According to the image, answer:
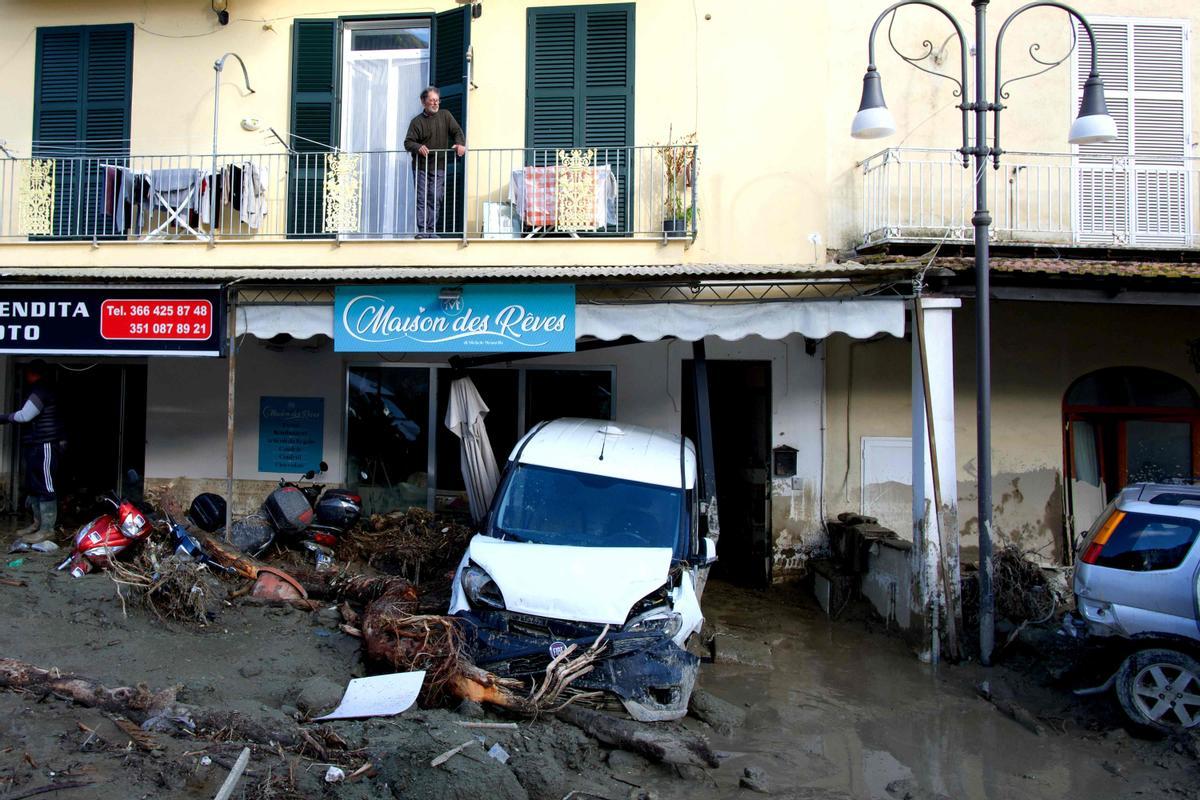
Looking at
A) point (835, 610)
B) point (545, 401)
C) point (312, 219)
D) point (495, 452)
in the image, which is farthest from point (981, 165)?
point (312, 219)

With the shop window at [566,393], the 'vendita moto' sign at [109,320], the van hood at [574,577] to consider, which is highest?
the 'vendita moto' sign at [109,320]

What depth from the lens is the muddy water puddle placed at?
5551 millimetres

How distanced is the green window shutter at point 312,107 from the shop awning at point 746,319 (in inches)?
166

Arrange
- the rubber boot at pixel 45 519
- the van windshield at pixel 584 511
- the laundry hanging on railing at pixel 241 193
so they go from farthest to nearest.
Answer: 1. the laundry hanging on railing at pixel 241 193
2. the rubber boot at pixel 45 519
3. the van windshield at pixel 584 511

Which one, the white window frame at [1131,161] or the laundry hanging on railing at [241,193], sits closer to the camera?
the white window frame at [1131,161]

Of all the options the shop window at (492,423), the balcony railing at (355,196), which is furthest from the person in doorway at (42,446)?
the shop window at (492,423)

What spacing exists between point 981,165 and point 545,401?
5519 millimetres

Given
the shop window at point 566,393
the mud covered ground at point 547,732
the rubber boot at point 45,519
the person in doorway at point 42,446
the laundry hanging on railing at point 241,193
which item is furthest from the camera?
the shop window at point 566,393

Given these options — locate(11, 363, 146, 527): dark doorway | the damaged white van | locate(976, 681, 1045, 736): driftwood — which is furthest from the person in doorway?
locate(976, 681, 1045, 736): driftwood

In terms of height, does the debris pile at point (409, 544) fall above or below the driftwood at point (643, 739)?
above

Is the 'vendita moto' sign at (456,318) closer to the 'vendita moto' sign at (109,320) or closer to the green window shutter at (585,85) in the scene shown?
the 'vendita moto' sign at (109,320)

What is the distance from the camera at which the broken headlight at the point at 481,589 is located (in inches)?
246

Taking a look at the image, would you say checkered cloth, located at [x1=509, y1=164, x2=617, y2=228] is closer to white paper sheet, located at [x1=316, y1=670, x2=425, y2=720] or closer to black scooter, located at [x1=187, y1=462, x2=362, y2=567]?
black scooter, located at [x1=187, y1=462, x2=362, y2=567]

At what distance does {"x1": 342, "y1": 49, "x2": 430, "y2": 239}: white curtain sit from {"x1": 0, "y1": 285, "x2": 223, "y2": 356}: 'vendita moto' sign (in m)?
2.56
